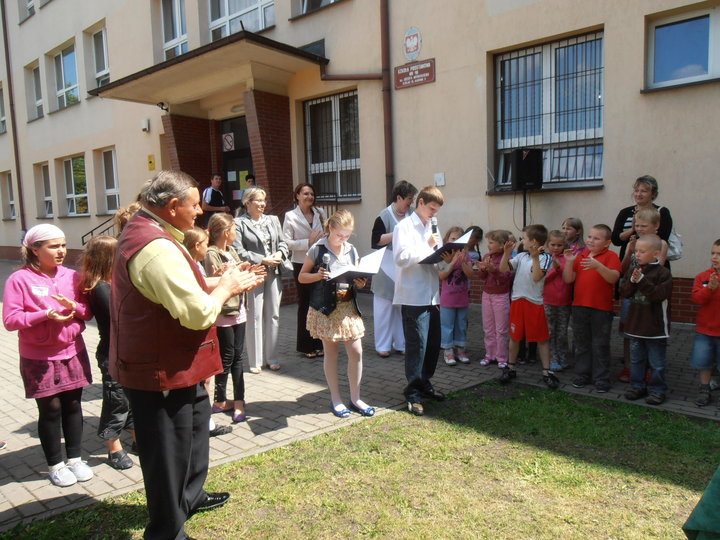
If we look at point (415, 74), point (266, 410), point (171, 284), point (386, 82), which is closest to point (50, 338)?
point (171, 284)

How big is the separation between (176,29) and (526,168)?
399 inches

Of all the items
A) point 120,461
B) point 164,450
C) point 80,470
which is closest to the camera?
point 164,450

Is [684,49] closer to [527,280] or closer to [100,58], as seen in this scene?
[527,280]

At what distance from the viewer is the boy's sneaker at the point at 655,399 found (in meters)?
4.64

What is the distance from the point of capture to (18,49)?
64.7 feet

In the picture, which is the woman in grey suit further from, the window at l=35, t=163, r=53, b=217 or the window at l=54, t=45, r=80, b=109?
the window at l=35, t=163, r=53, b=217

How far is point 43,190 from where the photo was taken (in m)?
20.0

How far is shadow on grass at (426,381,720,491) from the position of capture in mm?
3623

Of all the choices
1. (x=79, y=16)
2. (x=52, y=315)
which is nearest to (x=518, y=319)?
(x=52, y=315)

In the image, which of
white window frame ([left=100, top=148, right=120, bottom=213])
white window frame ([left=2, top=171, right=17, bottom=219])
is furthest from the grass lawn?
white window frame ([left=2, top=171, right=17, bottom=219])

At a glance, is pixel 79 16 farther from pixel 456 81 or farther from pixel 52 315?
pixel 52 315

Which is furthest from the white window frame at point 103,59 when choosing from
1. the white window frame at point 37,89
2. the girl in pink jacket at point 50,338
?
the girl in pink jacket at point 50,338

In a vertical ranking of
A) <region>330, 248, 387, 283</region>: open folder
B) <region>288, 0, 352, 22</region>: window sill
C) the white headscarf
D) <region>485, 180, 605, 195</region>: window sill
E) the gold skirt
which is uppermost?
<region>288, 0, 352, 22</region>: window sill

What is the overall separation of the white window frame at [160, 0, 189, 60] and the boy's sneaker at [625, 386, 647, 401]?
12281mm
